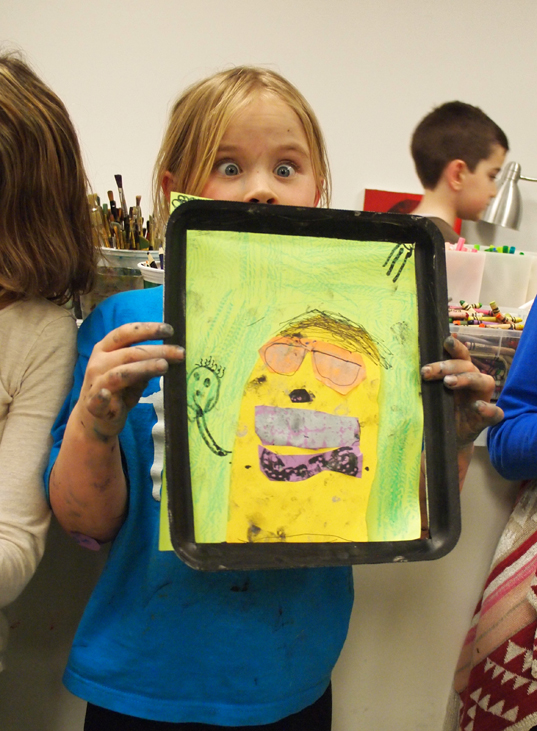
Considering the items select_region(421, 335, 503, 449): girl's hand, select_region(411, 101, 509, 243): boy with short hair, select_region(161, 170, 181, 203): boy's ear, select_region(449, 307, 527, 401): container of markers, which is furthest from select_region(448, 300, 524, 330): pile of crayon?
select_region(411, 101, 509, 243): boy with short hair

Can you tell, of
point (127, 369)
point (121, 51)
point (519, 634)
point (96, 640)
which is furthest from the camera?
point (121, 51)

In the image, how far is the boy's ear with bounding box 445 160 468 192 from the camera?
5.02 feet

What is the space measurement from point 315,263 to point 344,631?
37 centimetres

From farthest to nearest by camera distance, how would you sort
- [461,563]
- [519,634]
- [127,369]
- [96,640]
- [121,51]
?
[121,51], [461,563], [519,634], [96,640], [127,369]

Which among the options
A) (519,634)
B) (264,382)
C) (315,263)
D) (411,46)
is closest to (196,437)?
(264,382)

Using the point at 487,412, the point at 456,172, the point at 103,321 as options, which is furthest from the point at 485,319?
the point at 456,172

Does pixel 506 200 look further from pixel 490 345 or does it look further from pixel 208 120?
pixel 208 120

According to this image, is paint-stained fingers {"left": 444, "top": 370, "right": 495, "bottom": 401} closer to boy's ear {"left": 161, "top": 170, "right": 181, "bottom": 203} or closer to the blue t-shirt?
the blue t-shirt

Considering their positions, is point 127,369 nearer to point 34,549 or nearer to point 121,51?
point 34,549

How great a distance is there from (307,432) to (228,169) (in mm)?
280

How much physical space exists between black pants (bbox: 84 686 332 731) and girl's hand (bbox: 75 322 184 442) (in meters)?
0.29

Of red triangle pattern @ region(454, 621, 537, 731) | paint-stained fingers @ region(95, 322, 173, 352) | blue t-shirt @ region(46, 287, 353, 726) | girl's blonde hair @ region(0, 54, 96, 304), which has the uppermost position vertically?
girl's blonde hair @ region(0, 54, 96, 304)

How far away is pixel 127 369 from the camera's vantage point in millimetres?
373

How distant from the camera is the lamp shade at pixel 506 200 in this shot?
5.22 feet
